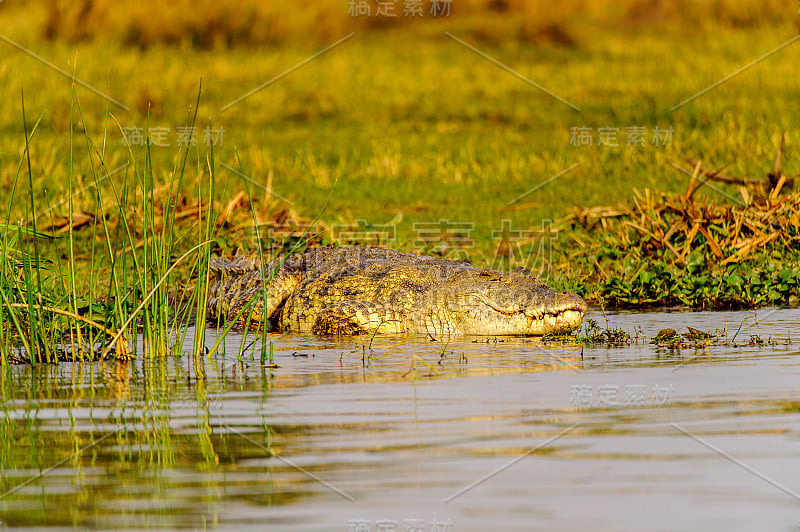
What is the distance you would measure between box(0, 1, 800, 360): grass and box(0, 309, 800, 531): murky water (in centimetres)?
272

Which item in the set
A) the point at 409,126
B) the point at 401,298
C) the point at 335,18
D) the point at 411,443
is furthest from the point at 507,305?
the point at 335,18

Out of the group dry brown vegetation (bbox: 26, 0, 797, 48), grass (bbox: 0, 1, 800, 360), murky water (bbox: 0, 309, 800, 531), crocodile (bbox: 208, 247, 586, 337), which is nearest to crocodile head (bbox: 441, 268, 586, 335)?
crocodile (bbox: 208, 247, 586, 337)

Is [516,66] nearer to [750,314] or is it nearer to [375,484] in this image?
[750,314]

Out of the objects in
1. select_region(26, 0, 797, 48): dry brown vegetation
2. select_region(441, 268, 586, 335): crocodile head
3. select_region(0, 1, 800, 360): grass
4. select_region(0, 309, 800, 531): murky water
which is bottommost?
select_region(0, 309, 800, 531): murky water

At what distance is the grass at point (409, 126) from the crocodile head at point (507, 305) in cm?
152

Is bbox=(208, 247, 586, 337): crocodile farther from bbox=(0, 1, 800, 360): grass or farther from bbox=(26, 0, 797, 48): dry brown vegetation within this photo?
bbox=(26, 0, 797, 48): dry brown vegetation

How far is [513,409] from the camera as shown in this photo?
193 inches

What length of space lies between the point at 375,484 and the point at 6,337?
3.14 m

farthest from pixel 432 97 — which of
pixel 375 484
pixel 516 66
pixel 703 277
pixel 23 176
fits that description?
pixel 375 484

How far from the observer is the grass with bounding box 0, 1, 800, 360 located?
1173 cm

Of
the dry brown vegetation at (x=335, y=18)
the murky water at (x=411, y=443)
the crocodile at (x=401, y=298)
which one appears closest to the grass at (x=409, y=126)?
the dry brown vegetation at (x=335, y=18)

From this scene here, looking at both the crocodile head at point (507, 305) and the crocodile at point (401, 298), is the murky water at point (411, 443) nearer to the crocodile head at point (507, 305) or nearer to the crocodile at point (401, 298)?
the crocodile head at point (507, 305)

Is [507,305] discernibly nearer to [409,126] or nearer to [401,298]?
[401,298]

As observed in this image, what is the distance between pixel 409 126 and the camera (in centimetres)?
1845
